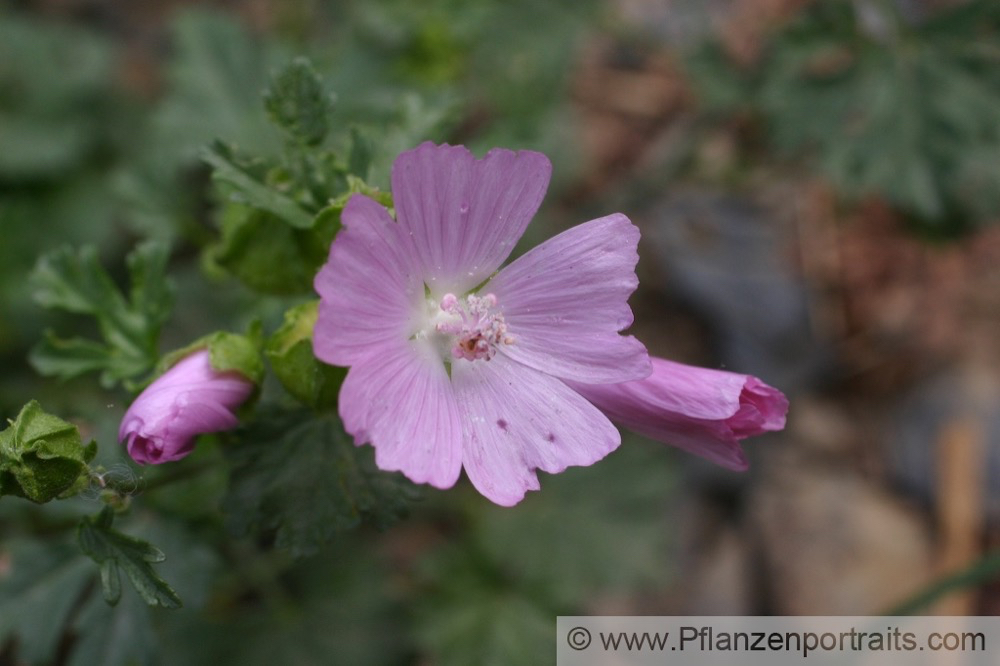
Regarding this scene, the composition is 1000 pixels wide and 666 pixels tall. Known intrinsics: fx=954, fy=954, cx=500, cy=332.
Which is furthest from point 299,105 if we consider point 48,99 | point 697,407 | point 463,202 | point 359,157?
point 48,99

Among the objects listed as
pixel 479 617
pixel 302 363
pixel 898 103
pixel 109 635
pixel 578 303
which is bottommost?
pixel 479 617

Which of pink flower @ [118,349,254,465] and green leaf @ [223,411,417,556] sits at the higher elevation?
pink flower @ [118,349,254,465]

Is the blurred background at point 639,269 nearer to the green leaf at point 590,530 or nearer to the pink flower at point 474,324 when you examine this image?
the green leaf at point 590,530

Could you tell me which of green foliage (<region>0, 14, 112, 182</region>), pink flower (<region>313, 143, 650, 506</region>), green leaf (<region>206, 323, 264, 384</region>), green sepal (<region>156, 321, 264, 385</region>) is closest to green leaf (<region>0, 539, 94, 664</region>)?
green sepal (<region>156, 321, 264, 385</region>)

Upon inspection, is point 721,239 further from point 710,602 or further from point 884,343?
point 710,602

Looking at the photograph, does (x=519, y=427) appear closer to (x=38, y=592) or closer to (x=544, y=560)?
(x=38, y=592)

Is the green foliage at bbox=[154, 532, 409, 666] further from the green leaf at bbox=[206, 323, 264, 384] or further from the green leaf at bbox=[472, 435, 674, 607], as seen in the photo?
the green leaf at bbox=[206, 323, 264, 384]
